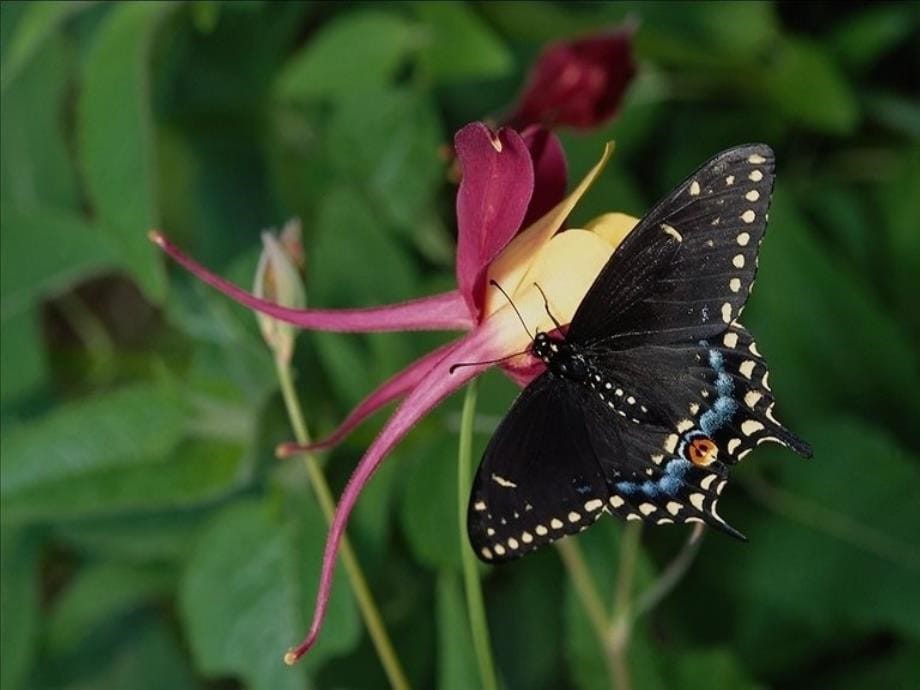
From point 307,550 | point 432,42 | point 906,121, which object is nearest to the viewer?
point 307,550

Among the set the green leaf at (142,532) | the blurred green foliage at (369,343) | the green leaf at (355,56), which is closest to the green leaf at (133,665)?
the blurred green foliage at (369,343)

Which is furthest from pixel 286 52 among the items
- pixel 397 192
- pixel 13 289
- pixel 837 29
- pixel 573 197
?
pixel 573 197

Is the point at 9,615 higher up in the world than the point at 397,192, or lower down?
lower down

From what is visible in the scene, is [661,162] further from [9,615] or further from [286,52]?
[9,615]

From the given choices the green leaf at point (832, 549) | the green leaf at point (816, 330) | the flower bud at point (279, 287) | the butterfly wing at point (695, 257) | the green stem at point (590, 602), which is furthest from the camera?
the green leaf at point (816, 330)

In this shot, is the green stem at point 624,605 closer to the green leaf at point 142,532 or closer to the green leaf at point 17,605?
the green leaf at point 142,532

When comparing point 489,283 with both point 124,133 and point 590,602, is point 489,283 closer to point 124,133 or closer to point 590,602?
point 590,602
